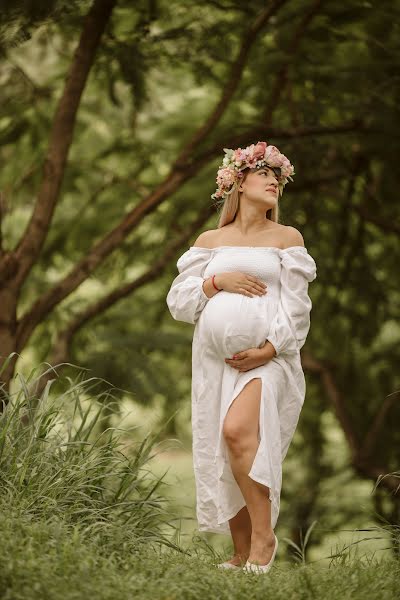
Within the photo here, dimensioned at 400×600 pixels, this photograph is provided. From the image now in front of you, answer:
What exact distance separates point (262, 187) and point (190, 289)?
→ 0.60 m

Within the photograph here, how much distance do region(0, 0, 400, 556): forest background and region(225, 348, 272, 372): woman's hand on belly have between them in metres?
1.38

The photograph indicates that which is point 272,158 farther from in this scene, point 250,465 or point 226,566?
point 226,566

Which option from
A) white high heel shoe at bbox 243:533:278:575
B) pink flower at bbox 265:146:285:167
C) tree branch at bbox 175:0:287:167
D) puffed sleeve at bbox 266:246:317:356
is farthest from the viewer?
tree branch at bbox 175:0:287:167

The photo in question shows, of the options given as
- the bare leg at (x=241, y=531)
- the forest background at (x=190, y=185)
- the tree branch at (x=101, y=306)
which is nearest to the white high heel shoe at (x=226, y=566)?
the bare leg at (x=241, y=531)

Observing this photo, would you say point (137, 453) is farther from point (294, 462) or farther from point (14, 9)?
point (294, 462)

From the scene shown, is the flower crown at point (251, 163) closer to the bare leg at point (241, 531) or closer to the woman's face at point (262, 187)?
the woman's face at point (262, 187)

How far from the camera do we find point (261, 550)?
4305 millimetres

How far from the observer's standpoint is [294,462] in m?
9.56

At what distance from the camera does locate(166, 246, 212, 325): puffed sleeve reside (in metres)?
4.64

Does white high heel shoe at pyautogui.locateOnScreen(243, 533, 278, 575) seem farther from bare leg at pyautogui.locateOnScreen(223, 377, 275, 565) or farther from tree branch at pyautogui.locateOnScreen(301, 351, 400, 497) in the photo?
tree branch at pyautogui.locateOnScreen(301, 351, 400, 497)

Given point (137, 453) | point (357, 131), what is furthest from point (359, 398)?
point (137, 453)

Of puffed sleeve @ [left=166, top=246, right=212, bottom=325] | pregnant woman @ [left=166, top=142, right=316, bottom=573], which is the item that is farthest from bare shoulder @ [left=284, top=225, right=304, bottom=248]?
puffed sleeve @ [left=166, top=246, right=212, bottom=325]

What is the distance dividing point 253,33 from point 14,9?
1.69 metres

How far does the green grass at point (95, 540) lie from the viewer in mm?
3410
